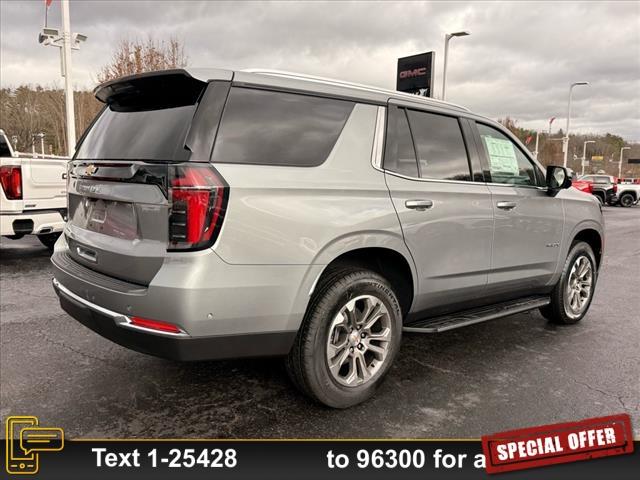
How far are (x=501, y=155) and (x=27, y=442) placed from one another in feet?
12.3

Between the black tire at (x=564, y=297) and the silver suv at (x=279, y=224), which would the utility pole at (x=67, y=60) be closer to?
the silver suv at (x=279, y=224)

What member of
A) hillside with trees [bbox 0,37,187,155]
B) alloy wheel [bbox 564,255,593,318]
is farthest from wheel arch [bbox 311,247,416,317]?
hillside with trees [bbox 0,37,187,155]

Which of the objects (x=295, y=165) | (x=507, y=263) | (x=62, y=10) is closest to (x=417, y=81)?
(x=62, y=10)

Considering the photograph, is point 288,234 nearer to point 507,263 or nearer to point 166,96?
point 166,96

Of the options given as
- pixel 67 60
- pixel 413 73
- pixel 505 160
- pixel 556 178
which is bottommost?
pixel 556 178

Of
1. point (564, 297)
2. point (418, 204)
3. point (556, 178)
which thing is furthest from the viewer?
point (564, 297)

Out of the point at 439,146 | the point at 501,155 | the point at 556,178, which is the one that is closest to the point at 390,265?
the point at 439,146

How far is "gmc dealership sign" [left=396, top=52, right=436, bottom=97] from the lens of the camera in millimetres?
18828

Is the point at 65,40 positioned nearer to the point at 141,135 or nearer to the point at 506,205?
the point at 141,135

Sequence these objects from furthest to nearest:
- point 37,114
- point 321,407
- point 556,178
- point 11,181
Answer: point 37,114 → point 11,181 → point 556,178 → point 321,407

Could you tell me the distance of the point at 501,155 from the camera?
412 cm

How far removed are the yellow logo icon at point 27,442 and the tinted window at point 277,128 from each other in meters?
1.71

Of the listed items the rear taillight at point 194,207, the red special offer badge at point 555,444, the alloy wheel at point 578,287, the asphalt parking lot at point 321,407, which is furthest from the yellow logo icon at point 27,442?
the alloy wheel at point 578,287

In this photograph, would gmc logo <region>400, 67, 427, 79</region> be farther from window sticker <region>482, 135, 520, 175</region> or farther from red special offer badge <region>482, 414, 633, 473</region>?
red special offer badge <region>482, 414, 633, 473</region>
